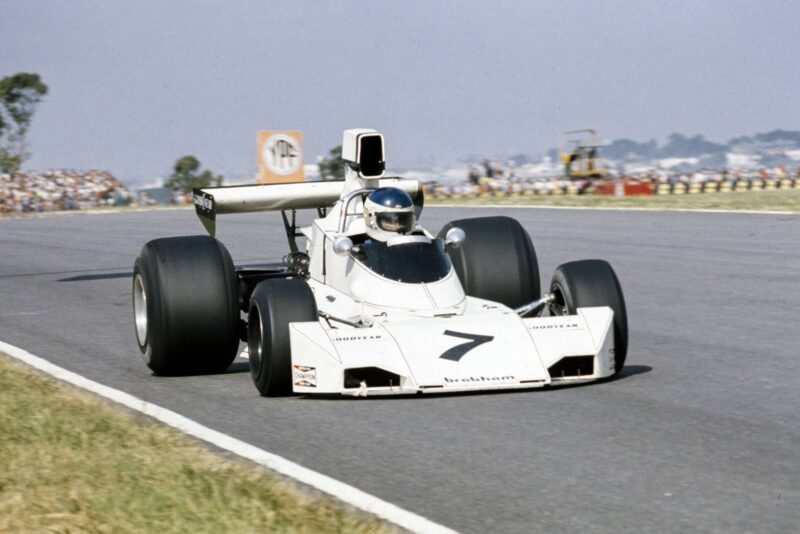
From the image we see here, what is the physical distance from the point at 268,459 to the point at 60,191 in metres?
74.1

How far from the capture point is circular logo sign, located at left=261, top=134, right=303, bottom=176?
17062 millimetres

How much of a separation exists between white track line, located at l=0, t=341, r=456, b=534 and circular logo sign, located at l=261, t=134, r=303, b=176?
8.03 meters

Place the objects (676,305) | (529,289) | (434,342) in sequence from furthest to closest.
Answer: (676,305) → (529,289) → (434,342)

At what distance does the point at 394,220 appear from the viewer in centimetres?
878

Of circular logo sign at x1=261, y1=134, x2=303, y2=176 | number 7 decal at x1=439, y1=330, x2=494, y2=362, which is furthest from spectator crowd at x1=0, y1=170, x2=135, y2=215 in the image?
number 7 decal at x1=439, y1=330, x2=494, y2=362

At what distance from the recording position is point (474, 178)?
2315 inches

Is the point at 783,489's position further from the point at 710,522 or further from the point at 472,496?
the point at 472,496

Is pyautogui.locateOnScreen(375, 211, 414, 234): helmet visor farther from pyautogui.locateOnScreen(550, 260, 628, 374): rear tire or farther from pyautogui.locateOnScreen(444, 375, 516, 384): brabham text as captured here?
pyautogui.locateOnScreen(444, 375, 516, 384): brabham text

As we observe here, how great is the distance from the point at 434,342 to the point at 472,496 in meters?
2.44

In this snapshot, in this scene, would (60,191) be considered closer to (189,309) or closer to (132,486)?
(189,309)

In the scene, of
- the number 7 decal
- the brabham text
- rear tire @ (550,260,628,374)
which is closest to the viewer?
the brabham text

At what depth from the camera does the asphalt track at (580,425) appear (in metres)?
5.09

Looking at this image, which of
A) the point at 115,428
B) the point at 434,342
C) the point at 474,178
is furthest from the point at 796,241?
the point at 474,178

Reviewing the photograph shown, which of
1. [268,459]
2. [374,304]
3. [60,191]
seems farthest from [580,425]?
[60,191]
